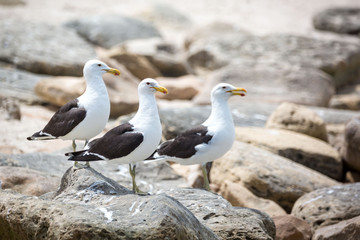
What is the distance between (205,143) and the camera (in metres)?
6.68

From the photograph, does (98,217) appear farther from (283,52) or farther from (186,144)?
(283,52)

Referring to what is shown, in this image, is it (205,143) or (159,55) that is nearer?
(205,143)

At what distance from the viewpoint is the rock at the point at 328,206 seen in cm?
802

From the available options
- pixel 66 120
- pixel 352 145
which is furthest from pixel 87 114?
pixel 352 145

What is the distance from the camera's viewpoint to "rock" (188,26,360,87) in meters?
18.3

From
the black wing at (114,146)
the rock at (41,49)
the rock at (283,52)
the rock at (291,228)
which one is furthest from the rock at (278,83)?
the black wing at (114,146)

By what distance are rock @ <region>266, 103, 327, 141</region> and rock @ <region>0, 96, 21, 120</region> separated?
4899 millimetres

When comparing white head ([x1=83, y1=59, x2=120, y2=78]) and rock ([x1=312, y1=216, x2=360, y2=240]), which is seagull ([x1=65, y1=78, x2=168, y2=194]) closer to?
white head ([x1=83, y1=59, x2=120, y2=78])

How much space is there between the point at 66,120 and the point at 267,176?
408cm

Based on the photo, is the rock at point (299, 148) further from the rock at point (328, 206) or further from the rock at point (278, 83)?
the rock at point (278, 83)

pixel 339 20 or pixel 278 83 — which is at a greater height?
pixel 339 20

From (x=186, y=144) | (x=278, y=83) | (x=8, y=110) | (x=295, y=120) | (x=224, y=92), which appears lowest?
(x=8, y=110)

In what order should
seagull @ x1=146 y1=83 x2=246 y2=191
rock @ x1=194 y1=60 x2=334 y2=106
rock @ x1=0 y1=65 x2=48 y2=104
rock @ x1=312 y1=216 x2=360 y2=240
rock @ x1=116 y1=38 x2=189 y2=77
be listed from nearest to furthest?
seagull @ x1=146 y1=83 x2=246 y2=191
rock @ x1=312 y1=216 x2=360 y2=240
rock @ x1=0 y1=65 x2=48 y2=104
rock @ x1=194 y1=60 x2=334 y2=106
rock @ x1=116 y1=38 x2=189 y2=77

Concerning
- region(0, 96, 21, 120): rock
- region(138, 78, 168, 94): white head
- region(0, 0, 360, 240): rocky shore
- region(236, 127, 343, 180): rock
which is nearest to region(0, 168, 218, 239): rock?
region(0, 0, 360, 240): rocky shore
